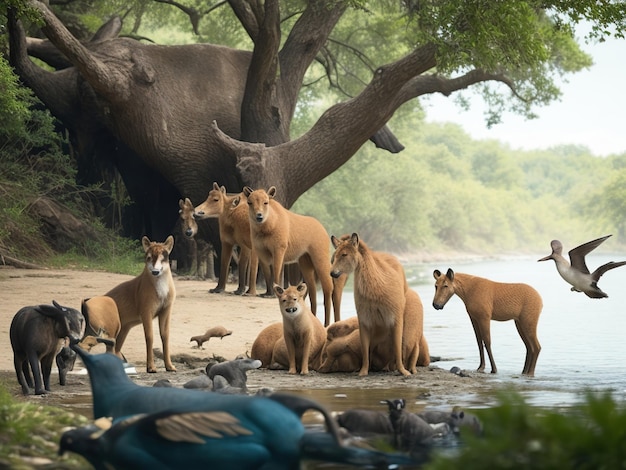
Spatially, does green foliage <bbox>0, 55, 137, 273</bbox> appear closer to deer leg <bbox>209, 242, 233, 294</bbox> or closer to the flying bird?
deer leg <bbox>209, 242, 233, 294</bbox>

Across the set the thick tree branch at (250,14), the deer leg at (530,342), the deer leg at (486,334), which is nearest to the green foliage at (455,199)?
the thick tree branch at (250,14)

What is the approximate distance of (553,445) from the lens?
326cm

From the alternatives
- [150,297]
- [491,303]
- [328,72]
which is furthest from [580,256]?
[328,72]

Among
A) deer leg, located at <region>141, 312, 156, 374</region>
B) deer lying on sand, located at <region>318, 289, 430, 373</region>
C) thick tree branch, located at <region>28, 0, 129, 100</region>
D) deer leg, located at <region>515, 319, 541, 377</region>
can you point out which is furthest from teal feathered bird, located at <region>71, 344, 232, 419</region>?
thick tree branch, located at <region>28, 0, 129, 100</region>

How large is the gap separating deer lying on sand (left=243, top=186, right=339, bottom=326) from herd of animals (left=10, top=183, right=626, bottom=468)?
0.02 meters

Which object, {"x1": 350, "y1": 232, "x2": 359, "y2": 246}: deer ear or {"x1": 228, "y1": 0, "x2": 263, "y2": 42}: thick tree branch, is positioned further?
{"x1": 228, "y1": 0, "x2": 263, "y2": 42}: thick tree branch

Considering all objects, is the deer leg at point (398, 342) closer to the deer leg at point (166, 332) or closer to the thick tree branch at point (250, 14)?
the deer leg at point (166, 332)

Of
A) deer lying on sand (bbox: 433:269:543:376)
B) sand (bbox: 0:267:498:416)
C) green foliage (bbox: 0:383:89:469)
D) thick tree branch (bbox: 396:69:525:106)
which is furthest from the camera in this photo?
thick tree branch (bbox: 396:69:525:106)

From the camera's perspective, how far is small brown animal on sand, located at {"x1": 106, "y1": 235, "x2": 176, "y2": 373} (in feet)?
34.6

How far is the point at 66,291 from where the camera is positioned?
15836 millimetres

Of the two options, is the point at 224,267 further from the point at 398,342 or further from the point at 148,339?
the point at 398,342

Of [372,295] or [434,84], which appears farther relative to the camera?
[434,84]

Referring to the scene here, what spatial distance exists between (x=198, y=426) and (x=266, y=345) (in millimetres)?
7523

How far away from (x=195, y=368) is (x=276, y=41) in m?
11.5
